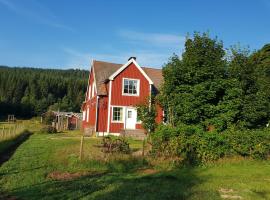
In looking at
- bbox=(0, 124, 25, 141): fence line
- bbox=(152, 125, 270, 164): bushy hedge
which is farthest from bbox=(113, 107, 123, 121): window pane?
bbox=(152, 125, 270, 164): bushy hedge

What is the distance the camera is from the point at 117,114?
3728cm

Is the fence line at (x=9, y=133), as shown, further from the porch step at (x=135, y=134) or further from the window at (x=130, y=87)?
the window at (x=130, y=87)

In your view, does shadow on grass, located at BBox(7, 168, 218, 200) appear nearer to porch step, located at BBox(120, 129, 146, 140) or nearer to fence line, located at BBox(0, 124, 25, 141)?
fence line, located at BBox(0, 124, 25, 141)

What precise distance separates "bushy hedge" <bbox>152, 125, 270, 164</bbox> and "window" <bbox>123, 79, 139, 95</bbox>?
18278 mm

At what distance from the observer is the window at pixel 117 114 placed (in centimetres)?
3708

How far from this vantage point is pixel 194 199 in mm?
10406

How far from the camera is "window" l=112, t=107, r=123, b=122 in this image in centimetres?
3708

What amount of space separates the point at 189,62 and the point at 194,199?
42.9 ft

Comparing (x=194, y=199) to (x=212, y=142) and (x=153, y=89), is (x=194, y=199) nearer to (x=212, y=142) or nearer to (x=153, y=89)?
(x=212, y=142)

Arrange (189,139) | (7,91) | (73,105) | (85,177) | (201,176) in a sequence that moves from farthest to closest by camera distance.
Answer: (7,91), (73,105), (189,139), (201,176), (85,177)

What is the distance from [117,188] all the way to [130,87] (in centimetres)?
2636

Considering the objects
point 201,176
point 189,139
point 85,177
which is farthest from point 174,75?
point 85,177

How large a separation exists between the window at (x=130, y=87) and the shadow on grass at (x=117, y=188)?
23.5 m

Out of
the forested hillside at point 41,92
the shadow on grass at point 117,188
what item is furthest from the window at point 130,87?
the forested hillside at point 41,92
